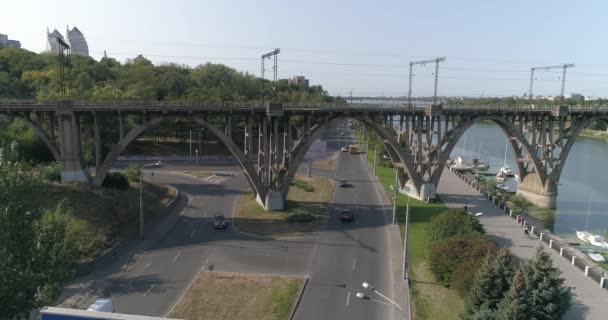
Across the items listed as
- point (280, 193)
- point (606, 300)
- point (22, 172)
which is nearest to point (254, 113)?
point (280, 193)

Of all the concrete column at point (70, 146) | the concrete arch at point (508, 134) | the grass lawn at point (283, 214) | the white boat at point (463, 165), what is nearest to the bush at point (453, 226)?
the grass lawn at point (283, 214)

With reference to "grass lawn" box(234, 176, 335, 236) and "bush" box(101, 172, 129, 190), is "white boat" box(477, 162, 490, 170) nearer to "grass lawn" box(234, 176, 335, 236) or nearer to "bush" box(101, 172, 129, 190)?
"grass lawn" box(234, 176, 335, 236)

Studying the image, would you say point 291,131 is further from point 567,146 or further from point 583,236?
point 567,146

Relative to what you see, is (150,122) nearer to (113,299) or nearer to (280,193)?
(280,193)

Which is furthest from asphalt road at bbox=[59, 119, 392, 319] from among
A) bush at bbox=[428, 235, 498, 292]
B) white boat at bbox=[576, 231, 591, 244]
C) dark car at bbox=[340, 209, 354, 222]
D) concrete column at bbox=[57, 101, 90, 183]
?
white boat at bbox=[576, 231, 591, 244]

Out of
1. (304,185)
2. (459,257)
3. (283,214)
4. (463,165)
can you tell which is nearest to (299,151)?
(283,214)

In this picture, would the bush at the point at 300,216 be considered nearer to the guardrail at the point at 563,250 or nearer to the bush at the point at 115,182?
the bush at the point at 115,182
